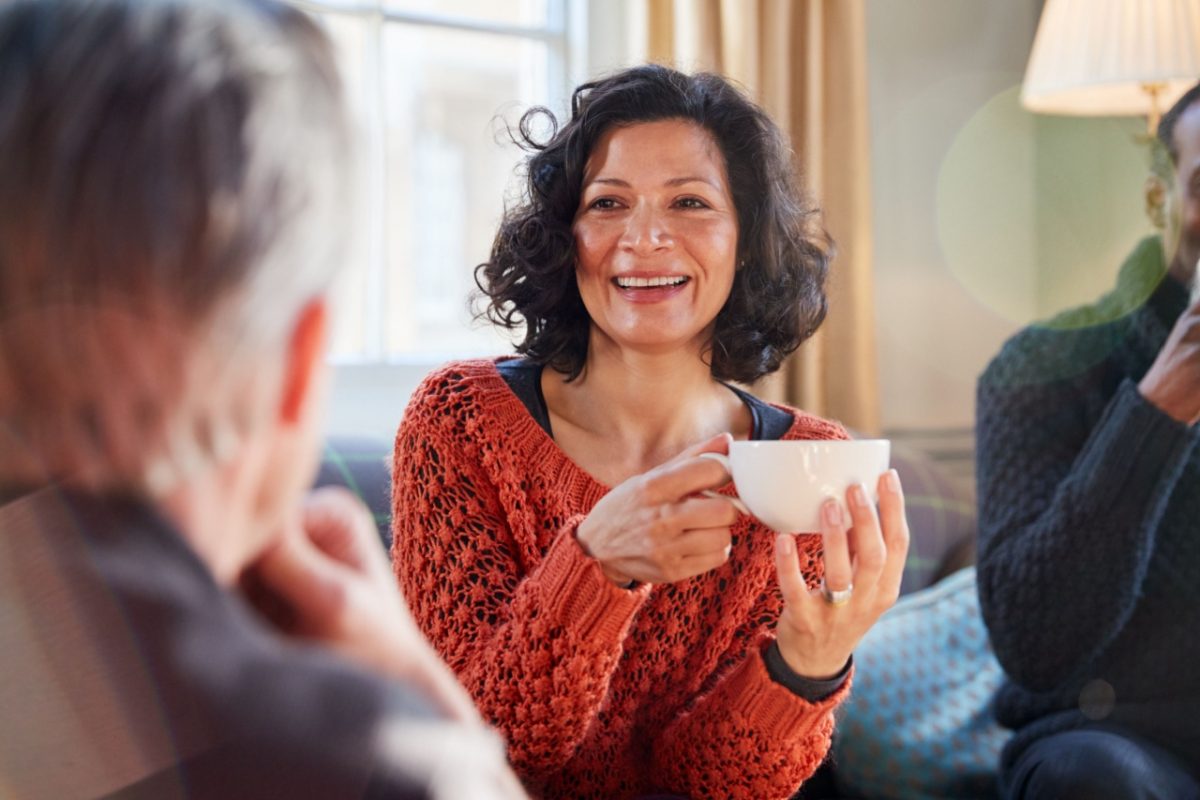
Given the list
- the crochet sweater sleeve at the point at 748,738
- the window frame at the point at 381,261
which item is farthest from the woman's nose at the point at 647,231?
the crochet sweater sleeve at the point at 748,738

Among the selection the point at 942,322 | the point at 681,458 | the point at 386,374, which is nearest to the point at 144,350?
the point at 681,458

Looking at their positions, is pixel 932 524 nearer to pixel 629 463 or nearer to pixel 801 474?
pixel 629 463

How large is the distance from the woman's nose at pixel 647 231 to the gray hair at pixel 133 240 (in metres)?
0.52

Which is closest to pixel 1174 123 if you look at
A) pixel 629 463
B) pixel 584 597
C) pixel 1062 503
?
pixel 1062 503

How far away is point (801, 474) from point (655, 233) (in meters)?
0.23

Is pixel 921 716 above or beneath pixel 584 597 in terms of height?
beneath

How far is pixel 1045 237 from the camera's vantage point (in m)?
2.32

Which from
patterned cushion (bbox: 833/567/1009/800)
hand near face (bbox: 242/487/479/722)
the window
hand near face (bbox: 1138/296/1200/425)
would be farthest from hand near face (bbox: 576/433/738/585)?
the window

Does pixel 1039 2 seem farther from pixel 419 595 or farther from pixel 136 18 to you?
pixel 136 18

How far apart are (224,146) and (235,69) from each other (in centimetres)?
2

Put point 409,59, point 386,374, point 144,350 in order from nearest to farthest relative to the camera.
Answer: point 144,350 → point 386,374 → point 409,59

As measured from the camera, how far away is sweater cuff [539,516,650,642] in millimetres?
700

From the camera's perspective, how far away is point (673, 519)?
0.65 m

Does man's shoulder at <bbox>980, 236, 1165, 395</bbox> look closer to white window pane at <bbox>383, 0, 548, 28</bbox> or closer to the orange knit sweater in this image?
the orange knit sweater
